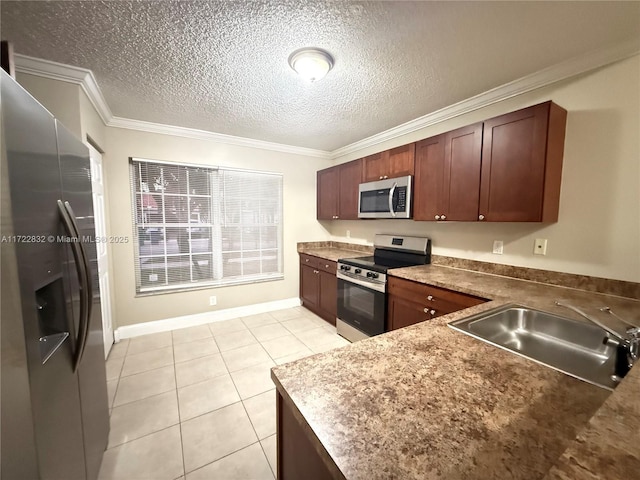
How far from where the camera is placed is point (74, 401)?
1052 millimetres

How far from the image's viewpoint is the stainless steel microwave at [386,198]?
2.59 meters

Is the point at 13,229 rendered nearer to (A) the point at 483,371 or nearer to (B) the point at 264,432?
(A) the point at 483,371

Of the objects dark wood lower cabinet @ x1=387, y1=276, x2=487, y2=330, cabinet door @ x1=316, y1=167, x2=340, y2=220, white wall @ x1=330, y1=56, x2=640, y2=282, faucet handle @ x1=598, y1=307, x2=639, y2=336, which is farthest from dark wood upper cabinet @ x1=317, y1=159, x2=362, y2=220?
faucet handle @ x1=598, y1=307, x2=639, y2=336

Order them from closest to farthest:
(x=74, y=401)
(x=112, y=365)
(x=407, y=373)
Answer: (x=407, y=373) < (x=74, y=401) < (x=112, y=365)

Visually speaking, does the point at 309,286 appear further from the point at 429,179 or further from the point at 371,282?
the point at 429,179

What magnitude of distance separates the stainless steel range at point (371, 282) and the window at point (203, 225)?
1351 millimetres

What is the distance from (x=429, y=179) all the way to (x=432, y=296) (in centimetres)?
111

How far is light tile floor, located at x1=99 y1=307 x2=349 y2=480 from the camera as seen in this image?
1.45 metres

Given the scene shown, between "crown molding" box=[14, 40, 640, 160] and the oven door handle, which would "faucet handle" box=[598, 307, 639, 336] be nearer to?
the oven door handle

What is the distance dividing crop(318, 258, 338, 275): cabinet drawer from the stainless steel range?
18 cm

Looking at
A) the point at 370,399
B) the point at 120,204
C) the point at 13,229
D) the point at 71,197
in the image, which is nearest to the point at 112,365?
the point at 120,204

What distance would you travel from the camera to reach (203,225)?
10.7ft

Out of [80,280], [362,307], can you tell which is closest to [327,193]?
[362,307]

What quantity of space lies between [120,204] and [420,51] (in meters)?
3.22
